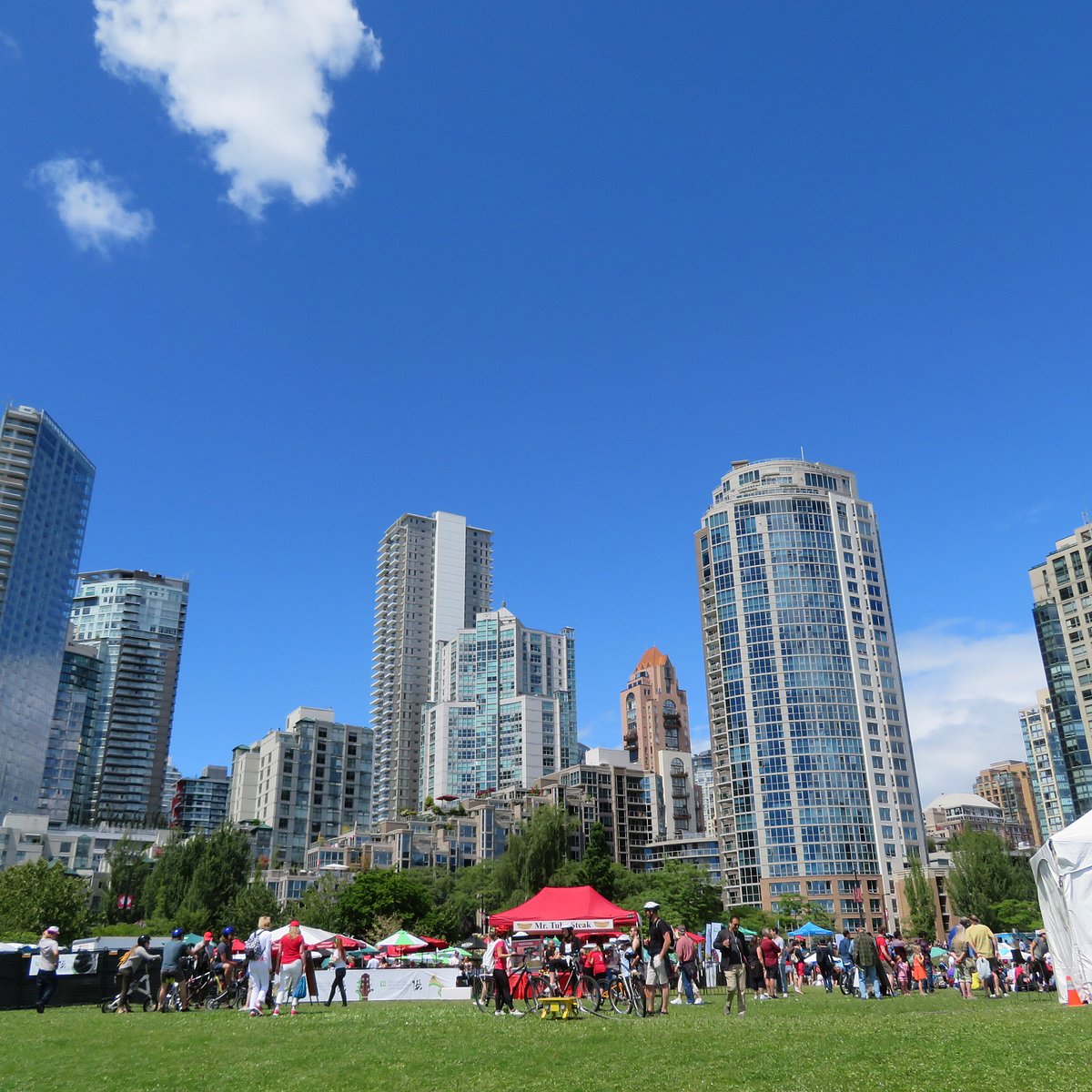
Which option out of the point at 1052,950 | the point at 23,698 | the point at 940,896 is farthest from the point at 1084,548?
the point at 23,698

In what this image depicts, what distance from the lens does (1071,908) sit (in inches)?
925

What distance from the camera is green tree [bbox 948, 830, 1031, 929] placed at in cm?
10150

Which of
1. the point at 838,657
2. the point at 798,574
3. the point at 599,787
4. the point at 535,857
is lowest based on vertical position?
the point at 535,857

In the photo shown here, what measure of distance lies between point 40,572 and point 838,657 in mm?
124446

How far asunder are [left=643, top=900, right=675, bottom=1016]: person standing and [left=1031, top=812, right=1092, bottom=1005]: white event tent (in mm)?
9184

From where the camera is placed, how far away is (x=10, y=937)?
211 feet

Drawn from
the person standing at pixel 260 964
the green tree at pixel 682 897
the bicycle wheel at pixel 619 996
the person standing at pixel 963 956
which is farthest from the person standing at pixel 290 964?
the green tree at pixel 682 897

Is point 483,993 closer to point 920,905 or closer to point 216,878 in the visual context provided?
point 216,878

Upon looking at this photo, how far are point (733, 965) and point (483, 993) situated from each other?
24.1 ft

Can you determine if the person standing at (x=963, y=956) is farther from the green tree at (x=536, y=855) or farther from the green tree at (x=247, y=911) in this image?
the green tree at (x=536, y=855)

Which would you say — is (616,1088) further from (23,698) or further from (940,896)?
(23,698)

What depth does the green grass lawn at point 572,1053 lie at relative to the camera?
40.5ft

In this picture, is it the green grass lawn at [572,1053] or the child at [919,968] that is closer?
the green grass lawn at [572,1053]

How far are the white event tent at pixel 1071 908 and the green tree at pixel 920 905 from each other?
91.2 meters
